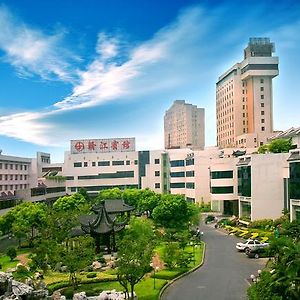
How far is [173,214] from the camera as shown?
4397cm

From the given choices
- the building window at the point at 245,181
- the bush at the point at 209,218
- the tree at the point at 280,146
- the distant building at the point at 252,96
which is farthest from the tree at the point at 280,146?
the distant building at the point at 252,96

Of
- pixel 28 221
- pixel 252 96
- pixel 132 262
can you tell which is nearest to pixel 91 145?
pixel 252 96

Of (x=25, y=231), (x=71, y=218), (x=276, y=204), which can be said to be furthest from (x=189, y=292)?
(x=276, y=204)

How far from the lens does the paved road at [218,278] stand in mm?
23828

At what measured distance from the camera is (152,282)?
87.9 feet

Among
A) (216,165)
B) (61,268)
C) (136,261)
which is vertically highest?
(216,165)

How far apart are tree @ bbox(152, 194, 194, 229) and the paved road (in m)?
6.27

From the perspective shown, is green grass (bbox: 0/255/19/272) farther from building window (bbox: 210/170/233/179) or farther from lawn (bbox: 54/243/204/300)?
building window (bbox: 210/170/233/179)

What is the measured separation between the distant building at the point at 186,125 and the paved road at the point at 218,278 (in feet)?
308

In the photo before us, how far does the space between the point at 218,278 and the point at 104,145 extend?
177ft

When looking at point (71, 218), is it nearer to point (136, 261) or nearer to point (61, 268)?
point (61, 268)

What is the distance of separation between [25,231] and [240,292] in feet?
76.9

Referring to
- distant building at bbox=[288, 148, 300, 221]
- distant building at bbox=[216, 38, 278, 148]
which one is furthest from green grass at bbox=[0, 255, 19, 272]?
distant building at bbox=[216, 38, 278, 148]

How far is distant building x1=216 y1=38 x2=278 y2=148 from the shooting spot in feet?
274
